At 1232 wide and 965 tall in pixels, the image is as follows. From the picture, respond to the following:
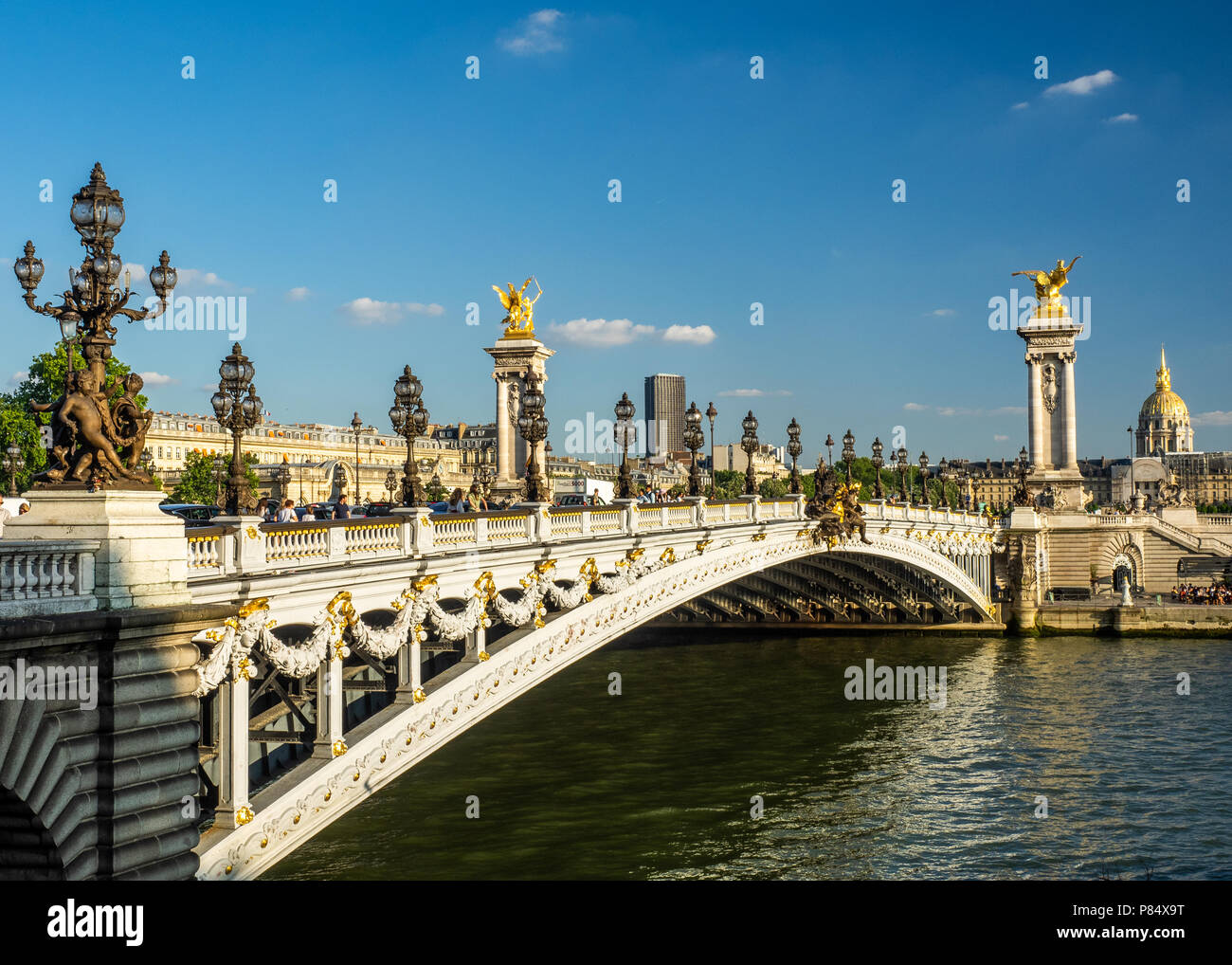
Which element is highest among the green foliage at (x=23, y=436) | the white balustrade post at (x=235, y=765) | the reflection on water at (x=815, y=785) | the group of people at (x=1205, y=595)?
the green foliage at (x=23, y=436)

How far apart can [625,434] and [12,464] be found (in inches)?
898

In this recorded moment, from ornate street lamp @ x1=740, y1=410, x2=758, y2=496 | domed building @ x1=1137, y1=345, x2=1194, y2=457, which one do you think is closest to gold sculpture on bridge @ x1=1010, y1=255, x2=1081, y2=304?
ornate street lamp @ x1=740, y1=410, x2=758, y2=496

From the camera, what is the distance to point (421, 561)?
672 inches

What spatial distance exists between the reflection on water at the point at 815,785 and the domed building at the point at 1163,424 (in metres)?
165

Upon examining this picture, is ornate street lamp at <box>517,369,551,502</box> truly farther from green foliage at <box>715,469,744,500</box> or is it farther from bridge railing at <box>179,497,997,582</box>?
green foliage at <box>715,469,744,500</box>

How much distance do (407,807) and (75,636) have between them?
1277 centimetres

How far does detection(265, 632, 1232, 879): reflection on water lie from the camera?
64.9 feet

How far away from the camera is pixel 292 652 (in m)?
14.0

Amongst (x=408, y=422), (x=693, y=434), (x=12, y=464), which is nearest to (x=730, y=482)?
(x=12, y=464)

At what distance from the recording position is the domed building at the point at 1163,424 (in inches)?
7500

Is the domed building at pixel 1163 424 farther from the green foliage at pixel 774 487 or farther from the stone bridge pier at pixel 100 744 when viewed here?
the stone bridge pier at pixel 100 744

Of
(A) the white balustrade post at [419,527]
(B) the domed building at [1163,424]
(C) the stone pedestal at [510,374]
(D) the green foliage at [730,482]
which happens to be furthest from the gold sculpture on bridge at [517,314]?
(B) the domed building at [1163,424]

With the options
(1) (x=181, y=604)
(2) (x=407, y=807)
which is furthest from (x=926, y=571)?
(1) (x=181, y=604)
